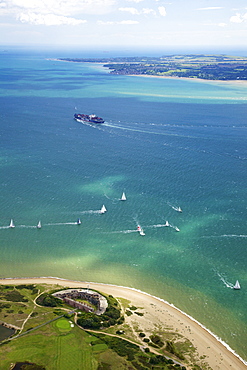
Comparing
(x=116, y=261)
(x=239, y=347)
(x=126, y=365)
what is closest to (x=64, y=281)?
(x=116, y=261)

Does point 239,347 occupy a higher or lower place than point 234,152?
lower

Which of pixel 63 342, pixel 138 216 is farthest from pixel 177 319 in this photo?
pixel 138 216

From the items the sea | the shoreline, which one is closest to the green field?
the shoreline

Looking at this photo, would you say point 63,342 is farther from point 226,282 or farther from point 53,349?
point 226,282

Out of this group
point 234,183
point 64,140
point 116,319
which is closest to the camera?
point 116,319

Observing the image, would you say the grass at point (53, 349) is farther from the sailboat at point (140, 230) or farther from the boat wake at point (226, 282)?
the sailboat at point (140, 230)

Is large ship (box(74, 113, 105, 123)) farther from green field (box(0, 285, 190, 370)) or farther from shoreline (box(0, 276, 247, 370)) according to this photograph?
green field (box(0, 285, 190, 370))

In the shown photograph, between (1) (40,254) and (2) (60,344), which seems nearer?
(2) (60,344)

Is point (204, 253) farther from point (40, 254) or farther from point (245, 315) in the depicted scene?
point (40, 254)
